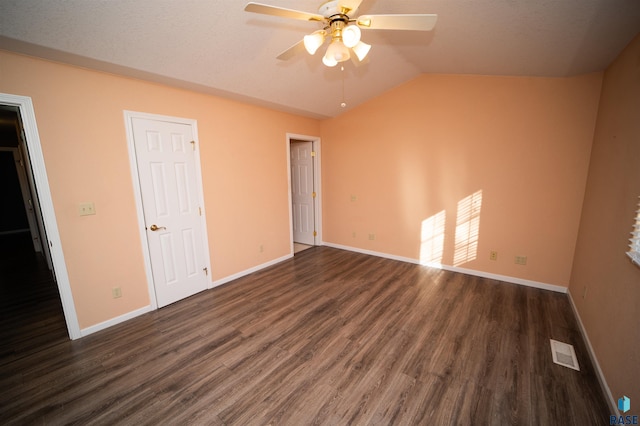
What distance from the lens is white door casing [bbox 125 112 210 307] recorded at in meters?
2.78

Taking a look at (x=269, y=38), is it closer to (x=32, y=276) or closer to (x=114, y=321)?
(x=114, y=321)

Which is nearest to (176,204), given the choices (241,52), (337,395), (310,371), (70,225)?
(70,225)

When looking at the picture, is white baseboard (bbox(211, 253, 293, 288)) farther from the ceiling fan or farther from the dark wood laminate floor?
the ceiling fan

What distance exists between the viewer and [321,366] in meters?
2.07

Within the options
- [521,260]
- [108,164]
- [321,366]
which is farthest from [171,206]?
[521,260]

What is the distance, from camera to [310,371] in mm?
2023

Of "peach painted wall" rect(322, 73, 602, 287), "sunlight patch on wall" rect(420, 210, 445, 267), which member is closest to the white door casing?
"peach painted wall" rect(322, 73, 602, 287)

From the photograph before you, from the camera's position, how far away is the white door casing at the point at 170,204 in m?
2.78

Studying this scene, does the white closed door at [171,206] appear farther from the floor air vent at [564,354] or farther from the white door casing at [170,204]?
the floor air vent at [564,354]

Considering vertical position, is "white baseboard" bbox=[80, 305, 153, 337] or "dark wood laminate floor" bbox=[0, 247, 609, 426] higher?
"white baseboard" bbox=[80, 305, 153, 337]

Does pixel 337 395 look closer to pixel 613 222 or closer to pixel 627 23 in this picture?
pixel 613 222

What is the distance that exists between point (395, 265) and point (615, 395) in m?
2.75

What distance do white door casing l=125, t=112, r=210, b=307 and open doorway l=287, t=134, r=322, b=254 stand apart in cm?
203

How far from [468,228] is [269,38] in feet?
11.9
